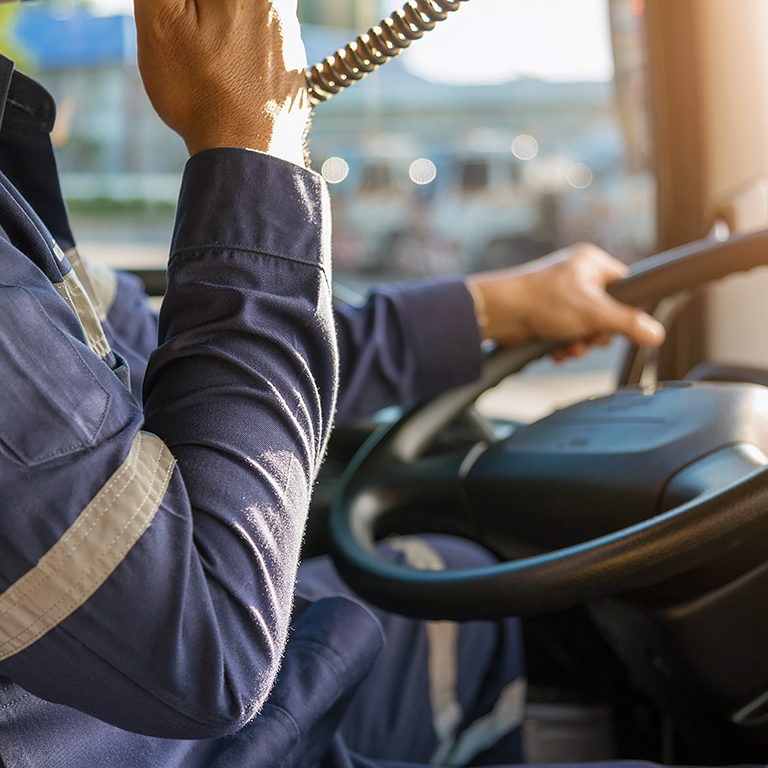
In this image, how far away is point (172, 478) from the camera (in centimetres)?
50

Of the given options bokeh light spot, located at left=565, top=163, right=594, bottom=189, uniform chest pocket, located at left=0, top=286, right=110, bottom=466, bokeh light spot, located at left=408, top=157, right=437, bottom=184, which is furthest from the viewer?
bokeh light spot, located at left=565, top=163, right=594, bottom=189

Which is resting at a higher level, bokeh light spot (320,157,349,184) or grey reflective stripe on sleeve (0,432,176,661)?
grey reflective stripe on sleeve (0,432,176,661)

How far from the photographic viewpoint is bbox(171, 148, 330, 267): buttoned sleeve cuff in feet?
1.87

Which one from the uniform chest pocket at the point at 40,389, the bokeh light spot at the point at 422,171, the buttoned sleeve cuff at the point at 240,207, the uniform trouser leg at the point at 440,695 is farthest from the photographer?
the bokeh light spot at the point at 422,171

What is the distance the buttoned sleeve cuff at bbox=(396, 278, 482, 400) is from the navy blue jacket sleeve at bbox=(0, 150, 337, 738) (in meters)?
0.51

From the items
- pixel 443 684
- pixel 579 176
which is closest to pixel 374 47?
pixel 443 684

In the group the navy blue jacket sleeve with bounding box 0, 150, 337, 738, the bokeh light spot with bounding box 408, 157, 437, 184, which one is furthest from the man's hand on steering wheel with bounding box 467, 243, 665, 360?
the bokeh light spot with bounding box 408, 157, 437, 184

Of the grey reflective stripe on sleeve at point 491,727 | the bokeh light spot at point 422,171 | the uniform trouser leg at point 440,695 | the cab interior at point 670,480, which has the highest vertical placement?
the cab interior at point 670,480

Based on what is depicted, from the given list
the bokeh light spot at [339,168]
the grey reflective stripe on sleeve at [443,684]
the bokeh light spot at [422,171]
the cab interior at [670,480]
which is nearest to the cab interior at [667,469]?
the cab interior at [670,480]

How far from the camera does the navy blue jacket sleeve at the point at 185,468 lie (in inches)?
17.9

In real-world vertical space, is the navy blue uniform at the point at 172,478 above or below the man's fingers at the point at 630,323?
above

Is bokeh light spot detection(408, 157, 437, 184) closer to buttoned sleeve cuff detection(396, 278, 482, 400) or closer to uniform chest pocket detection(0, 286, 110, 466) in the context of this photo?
buttoned sleeve cuff detection(396, 278, 482, 400)

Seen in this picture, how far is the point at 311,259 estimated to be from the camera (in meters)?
0.59

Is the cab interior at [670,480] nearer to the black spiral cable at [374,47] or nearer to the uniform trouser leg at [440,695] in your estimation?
the uniform trouser leg at [440,695]
